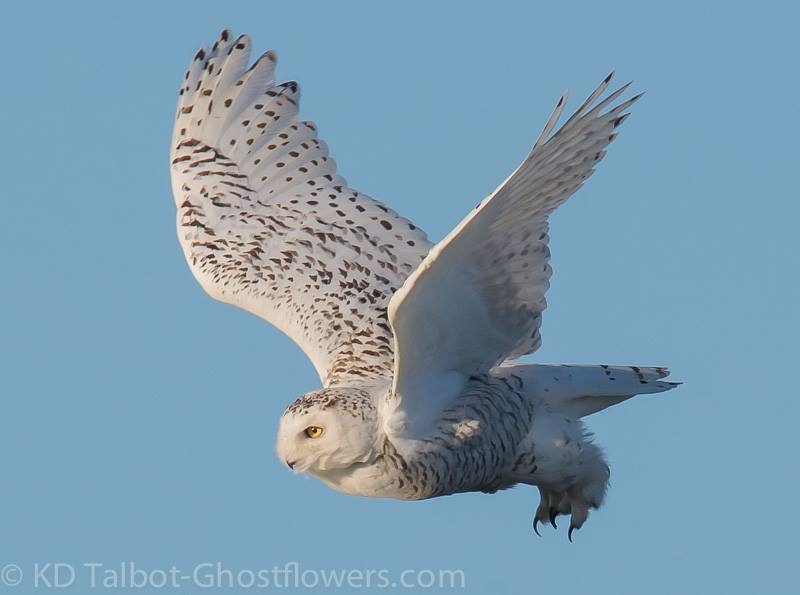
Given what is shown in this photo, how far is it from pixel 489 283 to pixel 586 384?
118cm

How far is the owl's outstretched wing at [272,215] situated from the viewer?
1025 centimetres

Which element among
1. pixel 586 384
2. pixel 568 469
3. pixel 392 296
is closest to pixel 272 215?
pixel 392 296

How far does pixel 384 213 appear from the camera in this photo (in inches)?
430

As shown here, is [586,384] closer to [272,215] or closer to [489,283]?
[489,283]

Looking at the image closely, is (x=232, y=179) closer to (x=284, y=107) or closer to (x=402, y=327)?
(x=284, y=107)

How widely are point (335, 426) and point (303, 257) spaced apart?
2279mm

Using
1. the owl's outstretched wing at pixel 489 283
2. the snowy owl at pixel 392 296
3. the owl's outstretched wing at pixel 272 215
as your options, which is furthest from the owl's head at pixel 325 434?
the owl's outstretched wing at pixel 272 215

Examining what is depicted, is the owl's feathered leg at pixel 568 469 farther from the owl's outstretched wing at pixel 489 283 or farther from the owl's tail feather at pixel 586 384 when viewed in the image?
the owl's outstretched wing at pixel 489 283

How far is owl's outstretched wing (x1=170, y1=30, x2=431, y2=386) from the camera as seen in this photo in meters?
10.2

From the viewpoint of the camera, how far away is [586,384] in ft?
31.8

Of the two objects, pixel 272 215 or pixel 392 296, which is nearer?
pixel 392 296

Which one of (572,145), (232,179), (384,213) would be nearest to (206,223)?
(232,179)

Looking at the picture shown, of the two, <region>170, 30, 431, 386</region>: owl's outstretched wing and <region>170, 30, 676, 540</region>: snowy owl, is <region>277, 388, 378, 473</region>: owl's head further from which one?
<region>170, 30, 431, 386</region>: owl's outstretched wing

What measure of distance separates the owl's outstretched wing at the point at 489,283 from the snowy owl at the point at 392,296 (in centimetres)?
1
